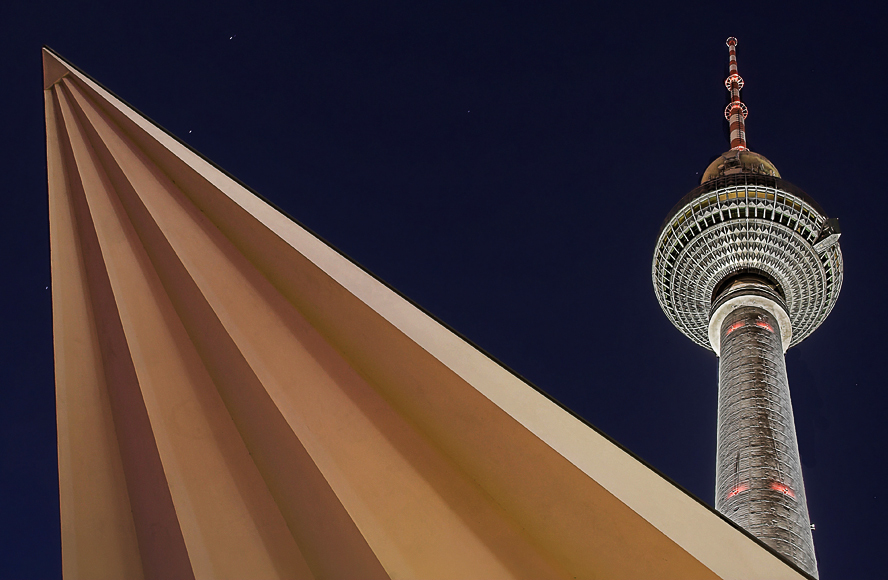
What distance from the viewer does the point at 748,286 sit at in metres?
27.1

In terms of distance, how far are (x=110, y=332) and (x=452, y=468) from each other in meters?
2.84

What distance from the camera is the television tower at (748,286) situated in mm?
20266

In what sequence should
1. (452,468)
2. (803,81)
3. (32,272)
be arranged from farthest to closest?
(803,81), (32,272), (452,468)

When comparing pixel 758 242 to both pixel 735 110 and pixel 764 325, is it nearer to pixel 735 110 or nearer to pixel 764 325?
pixel 764 325

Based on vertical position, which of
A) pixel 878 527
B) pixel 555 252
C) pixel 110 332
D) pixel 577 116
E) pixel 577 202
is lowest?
pixel 878 527

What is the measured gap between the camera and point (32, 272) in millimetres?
17266

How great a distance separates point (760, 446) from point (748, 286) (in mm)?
9133

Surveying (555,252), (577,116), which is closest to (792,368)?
(555,252)

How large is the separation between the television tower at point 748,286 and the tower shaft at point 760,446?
42 mm

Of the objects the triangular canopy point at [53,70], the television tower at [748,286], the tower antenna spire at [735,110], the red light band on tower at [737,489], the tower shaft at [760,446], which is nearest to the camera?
the triangular canopy point at [53,70]

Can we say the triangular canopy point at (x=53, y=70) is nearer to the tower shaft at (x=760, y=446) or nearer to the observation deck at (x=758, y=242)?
the tower shaft at (x=760, y=446)

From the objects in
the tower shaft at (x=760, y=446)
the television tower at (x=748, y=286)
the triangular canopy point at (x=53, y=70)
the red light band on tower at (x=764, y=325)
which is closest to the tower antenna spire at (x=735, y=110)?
the television tower at (x=748, y=286)

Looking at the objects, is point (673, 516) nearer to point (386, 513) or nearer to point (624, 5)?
point (386, 513)

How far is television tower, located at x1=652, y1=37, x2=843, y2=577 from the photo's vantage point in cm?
2027
